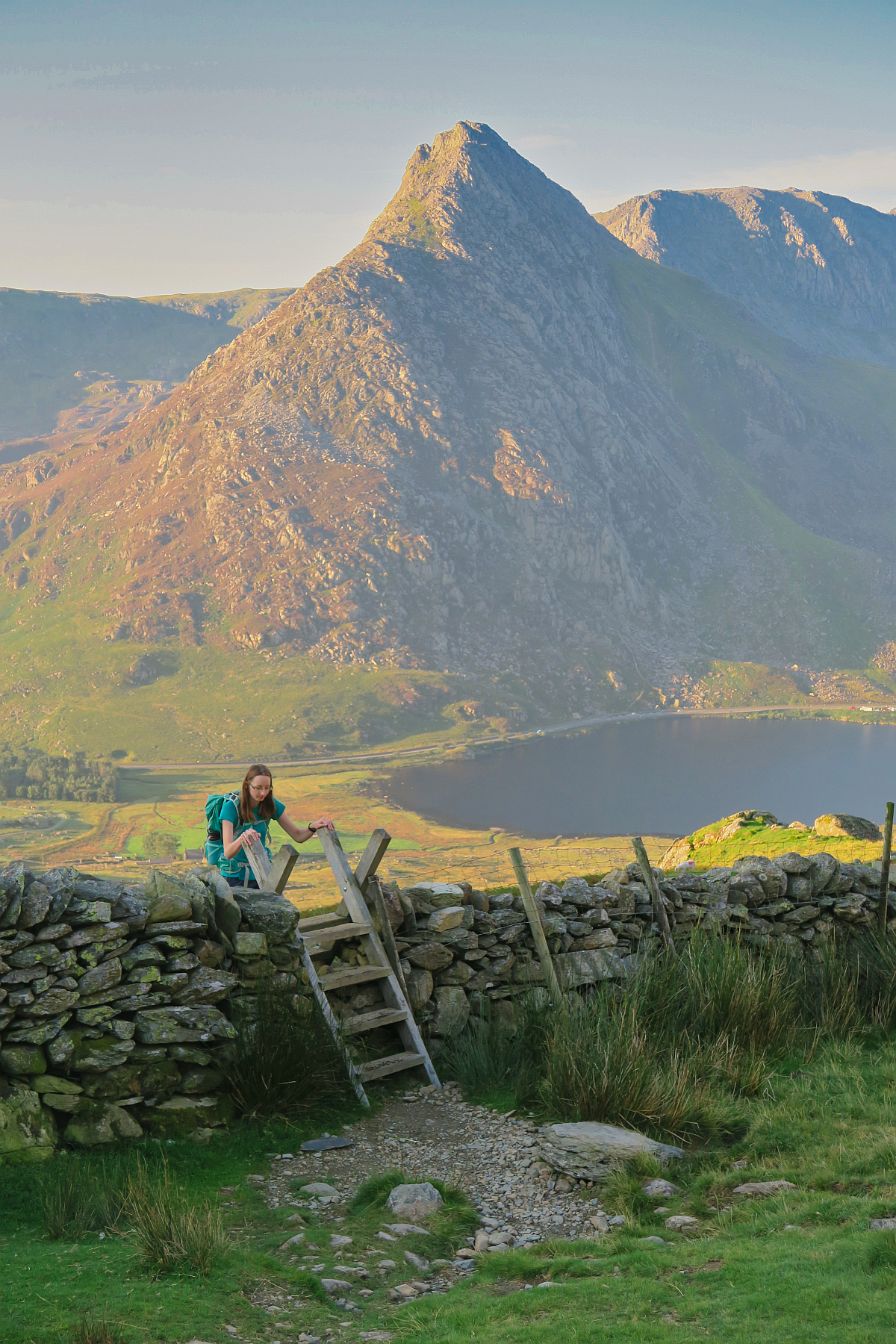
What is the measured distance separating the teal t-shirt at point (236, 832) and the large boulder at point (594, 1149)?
3.19 m

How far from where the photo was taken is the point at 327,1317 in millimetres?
4730

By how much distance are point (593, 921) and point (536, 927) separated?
0.86 meters

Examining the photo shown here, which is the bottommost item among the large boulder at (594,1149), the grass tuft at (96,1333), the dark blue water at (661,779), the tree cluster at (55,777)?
the dark blue water at (661,779)

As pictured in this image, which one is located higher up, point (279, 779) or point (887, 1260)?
point (887, 1260)

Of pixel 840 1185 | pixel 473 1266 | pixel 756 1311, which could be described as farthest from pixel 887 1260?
pixel 473 1266

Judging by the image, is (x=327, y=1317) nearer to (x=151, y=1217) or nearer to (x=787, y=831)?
(x=151, y=1217)

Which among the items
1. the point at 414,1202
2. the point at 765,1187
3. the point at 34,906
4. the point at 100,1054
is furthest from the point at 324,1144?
the point at 765,1187

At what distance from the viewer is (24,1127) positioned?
20.2ft

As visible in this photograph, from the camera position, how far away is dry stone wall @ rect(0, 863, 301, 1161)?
6332 mm

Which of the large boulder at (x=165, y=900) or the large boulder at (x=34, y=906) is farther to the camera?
the large boulder at (x=165, y=900)

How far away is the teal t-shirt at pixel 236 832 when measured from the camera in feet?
26.6

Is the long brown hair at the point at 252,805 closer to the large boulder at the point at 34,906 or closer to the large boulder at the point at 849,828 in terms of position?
the large boulder at the point at 34,906

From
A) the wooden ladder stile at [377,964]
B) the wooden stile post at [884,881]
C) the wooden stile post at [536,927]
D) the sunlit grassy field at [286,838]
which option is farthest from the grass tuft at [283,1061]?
the sunlit grassy field at [286,838]

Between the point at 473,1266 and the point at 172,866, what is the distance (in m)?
110
